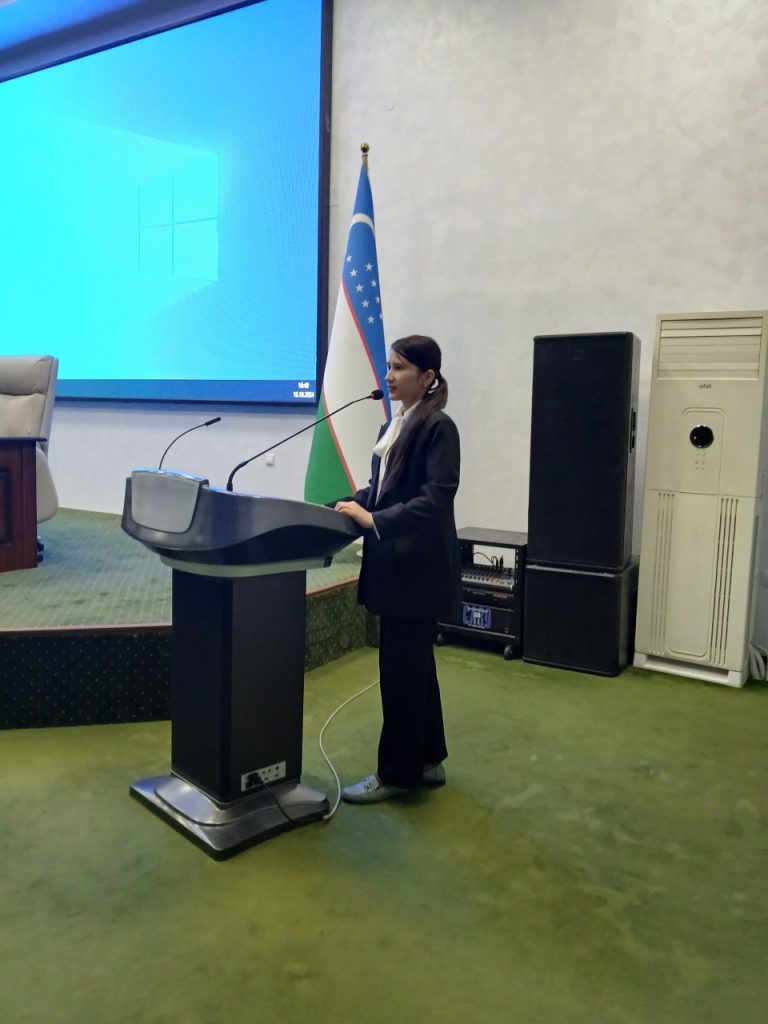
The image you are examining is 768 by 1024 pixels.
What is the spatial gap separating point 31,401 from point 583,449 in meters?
2.71

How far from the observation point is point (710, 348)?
10.0 ft

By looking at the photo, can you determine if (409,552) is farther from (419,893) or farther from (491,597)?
(491,597)

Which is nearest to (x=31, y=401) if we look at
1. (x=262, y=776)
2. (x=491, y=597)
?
(x=491, y=597)

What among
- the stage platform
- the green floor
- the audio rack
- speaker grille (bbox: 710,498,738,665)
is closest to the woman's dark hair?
the green floor

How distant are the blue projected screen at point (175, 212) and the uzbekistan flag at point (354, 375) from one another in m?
0.55

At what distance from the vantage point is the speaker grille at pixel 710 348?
→ 298 centimetres

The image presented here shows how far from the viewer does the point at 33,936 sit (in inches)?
60.5

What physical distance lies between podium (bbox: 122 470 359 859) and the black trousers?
21cm

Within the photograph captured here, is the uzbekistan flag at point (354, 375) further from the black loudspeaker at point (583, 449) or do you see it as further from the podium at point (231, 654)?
the podium at point (231, 654)

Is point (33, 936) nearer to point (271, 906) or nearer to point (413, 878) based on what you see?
point (271, 906)

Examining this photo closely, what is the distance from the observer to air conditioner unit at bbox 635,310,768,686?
300cm

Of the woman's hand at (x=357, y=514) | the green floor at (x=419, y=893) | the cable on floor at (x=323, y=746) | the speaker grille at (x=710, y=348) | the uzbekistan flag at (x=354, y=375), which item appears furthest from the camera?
the uzbekistan flag at (x=354, y=375)

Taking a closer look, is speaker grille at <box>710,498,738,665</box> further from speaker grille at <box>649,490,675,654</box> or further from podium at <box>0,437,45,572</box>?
podium at <box>0,437,45,572</box>

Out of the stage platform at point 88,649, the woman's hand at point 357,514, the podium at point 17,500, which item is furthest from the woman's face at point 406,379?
the podium at point 17,500
